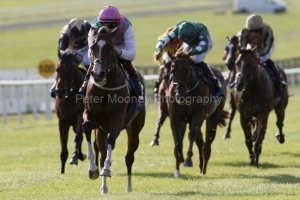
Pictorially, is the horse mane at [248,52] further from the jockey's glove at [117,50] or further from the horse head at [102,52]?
the horse head at [102,52]

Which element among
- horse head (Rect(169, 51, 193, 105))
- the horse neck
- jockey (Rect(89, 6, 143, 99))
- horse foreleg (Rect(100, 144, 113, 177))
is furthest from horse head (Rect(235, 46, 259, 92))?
horse foreleg (Rect(100, 144, 113, 177))

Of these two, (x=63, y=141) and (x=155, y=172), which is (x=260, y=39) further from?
(x=63, y=141)

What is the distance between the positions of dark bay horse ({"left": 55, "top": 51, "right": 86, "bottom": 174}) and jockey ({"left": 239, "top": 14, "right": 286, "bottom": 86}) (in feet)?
10.6

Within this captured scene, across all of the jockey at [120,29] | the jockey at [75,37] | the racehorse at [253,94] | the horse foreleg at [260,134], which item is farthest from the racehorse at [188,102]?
the jockey at [120,29]

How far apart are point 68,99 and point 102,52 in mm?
2984

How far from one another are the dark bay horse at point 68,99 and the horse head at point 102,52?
2.41m

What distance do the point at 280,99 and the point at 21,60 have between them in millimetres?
29856

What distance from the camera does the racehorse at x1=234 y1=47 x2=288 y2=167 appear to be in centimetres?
1260

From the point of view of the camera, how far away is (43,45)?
4884 centimetres

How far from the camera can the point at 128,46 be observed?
972 centimetres

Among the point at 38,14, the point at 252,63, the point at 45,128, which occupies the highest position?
the point at 252,63

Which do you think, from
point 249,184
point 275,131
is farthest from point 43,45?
point 249,184

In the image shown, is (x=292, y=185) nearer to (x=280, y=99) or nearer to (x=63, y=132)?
(x=63, y=132)

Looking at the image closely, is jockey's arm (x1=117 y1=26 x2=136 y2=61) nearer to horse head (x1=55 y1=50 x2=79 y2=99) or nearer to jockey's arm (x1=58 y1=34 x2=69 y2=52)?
horse head (x1=55 y1=50 x2=79 y2=99)
